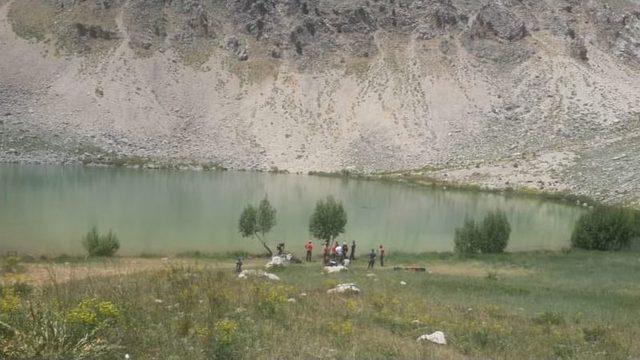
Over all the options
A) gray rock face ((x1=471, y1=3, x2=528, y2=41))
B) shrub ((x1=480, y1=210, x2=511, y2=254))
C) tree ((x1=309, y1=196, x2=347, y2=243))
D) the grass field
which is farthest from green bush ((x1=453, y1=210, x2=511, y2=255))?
gray rock face ((x1=471, y1=3, x2=528, y2=41))

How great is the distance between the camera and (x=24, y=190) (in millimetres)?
73938

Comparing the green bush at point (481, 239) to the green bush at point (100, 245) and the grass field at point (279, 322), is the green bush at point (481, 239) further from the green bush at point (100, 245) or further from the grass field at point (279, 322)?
the green bush at point (100, 245)

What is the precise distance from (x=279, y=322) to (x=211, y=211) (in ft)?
177

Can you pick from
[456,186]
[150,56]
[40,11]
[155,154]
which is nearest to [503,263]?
[456,186]

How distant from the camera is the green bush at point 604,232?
53.7 metres

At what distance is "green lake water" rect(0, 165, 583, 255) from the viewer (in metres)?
48.8

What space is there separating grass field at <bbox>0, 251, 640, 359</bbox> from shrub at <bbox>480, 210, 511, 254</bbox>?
24.3 meters

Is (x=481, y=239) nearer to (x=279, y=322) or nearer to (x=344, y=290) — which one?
(x=344, y=290)

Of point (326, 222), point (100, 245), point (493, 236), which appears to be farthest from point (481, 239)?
point (100, 245)

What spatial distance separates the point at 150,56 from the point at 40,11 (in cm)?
3007

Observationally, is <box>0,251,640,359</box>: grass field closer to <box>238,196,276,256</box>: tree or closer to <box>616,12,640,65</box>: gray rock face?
<box>238,196,276,256</box>: tree

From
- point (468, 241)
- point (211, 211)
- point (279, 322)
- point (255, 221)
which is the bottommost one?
point (211, 211)

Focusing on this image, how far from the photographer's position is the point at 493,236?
4969 cm

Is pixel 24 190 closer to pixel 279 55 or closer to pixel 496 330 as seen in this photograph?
pixel 496 330
